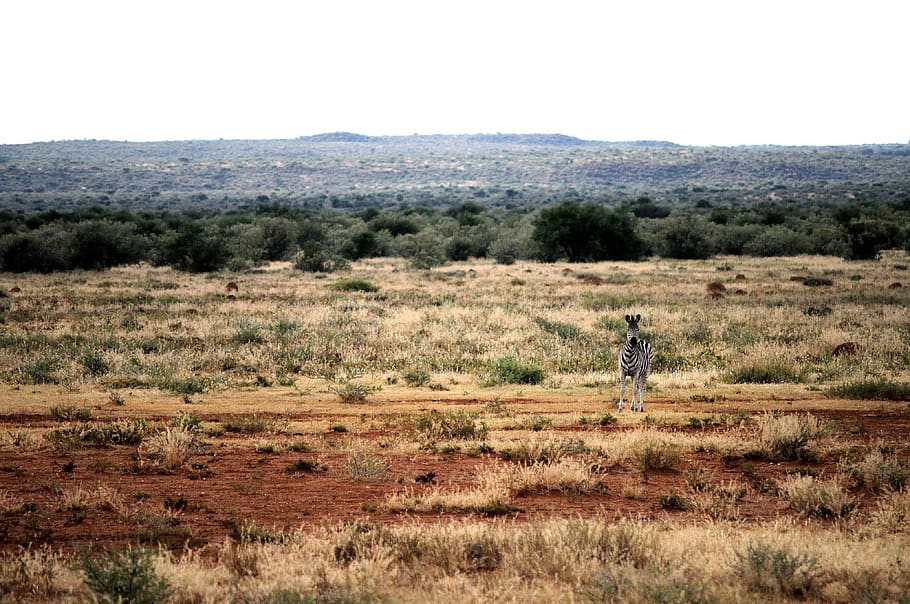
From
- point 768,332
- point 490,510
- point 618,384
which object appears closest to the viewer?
point 490,510

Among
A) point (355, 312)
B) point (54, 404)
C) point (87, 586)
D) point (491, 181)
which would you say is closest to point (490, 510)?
point (87, 586)

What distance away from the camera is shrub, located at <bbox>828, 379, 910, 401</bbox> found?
595 inches

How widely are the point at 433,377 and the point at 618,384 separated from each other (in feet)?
12.4

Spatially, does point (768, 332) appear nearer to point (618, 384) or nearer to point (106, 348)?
point (618, 384)

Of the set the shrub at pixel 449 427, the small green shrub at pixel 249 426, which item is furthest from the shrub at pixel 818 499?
the small green shrub at pixel 249 426

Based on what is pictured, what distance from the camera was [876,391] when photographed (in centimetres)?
1520

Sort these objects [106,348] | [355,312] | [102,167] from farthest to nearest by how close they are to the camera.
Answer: [102,167] → [355,312] → [106,348]

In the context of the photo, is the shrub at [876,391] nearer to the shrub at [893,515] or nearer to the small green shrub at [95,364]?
the shrub at [893,515]

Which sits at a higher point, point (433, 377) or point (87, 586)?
point (87, 586)

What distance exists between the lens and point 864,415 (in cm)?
1379

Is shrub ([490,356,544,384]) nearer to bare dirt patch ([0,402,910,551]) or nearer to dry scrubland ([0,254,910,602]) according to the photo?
dry scrubland ([0,254,910,602])

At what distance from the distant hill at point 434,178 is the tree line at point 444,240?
4608cm

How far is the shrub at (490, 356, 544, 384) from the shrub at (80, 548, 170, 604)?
11305mm

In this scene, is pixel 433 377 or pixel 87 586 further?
pixel 433 377
